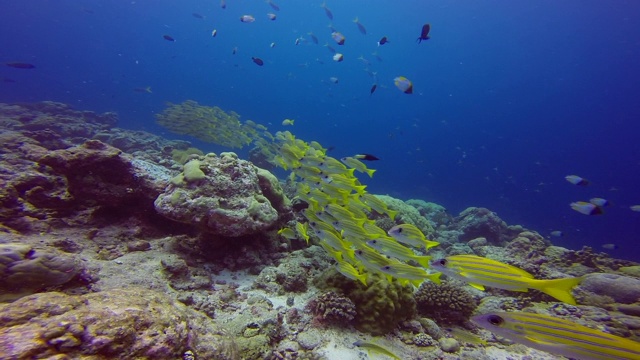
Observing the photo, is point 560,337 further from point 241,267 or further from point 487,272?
point 241,267

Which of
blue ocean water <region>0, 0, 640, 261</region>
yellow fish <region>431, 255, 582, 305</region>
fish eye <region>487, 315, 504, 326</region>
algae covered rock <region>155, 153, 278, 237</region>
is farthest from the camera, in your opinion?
blue ocean water <region>0, 0, 640, 261</region>

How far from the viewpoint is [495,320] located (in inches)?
95.7

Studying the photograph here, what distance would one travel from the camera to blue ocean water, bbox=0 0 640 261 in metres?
58.2

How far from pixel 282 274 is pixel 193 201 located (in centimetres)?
230

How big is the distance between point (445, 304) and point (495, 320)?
369 centimetres

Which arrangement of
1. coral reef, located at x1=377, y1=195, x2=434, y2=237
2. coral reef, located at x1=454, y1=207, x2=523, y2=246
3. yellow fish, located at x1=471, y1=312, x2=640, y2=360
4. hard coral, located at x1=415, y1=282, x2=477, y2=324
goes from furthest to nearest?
coral reef, located at x1=454, y1=207, x2=523, y2=246 < coral reef, located at x1=377, y1=195, x2=434, y2=237 < hard coral, located at x1=415, y1=282, x2=477, y2=324 < yellow fish, located at x1=471, y1=312, x2=640, y2=360

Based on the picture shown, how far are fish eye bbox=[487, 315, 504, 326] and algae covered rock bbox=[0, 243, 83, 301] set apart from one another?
4.85m

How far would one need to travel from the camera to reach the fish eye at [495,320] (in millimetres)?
2413

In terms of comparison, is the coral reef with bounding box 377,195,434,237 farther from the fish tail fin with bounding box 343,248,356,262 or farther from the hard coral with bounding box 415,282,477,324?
the fish tail fin with bounding box 343,248,356,262

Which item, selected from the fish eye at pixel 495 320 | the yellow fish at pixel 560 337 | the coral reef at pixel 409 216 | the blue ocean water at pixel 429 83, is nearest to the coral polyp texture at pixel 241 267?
the yellow fish at pixel 560 337

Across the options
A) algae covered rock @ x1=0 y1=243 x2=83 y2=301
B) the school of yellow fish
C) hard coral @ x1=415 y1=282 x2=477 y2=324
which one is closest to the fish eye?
the school of yellow fish

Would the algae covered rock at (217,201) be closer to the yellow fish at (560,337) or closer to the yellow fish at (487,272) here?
the yellow fish at (487,272)

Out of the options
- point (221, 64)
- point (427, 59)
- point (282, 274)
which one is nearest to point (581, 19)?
point (427, 59)

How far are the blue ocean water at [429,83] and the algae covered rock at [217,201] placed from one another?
2119 centimetres
